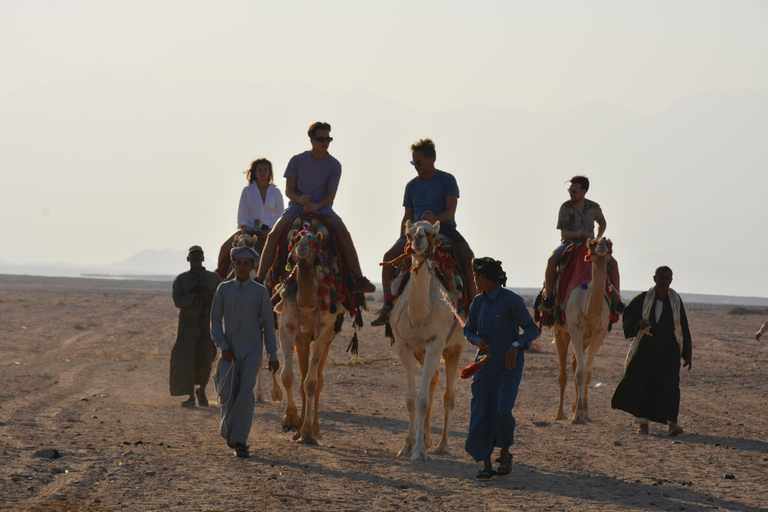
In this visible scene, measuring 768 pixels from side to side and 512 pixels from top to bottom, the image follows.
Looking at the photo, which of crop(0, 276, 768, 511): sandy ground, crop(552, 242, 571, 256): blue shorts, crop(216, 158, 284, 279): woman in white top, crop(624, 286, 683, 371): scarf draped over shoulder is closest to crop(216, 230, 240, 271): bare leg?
crop(216, 158, 284, 279): woman in white top

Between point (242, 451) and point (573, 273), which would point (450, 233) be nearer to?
point (573, 273)

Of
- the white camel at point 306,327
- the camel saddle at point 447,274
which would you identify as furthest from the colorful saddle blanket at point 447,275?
the white camel at point 306,327

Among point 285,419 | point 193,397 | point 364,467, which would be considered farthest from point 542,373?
point 364,467

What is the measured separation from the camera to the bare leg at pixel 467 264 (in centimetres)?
1129

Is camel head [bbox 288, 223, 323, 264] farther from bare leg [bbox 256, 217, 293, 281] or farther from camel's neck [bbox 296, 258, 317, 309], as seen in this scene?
bare leg [bbox 256, 217, 293, 281]

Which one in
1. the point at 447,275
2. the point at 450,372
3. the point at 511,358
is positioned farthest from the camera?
the point at 450,372

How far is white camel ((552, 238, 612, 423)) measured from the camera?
42.7ft

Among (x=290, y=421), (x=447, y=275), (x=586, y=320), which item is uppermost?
(x=447, y=275)

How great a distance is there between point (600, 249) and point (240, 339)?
5.60 meters

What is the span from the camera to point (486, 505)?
7.49m

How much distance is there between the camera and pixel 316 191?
11.8m

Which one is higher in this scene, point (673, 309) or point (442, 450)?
point (673, 309)

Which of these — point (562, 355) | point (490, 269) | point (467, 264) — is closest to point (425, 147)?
point (467, 264)

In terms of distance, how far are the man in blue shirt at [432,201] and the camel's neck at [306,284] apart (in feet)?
2.67
